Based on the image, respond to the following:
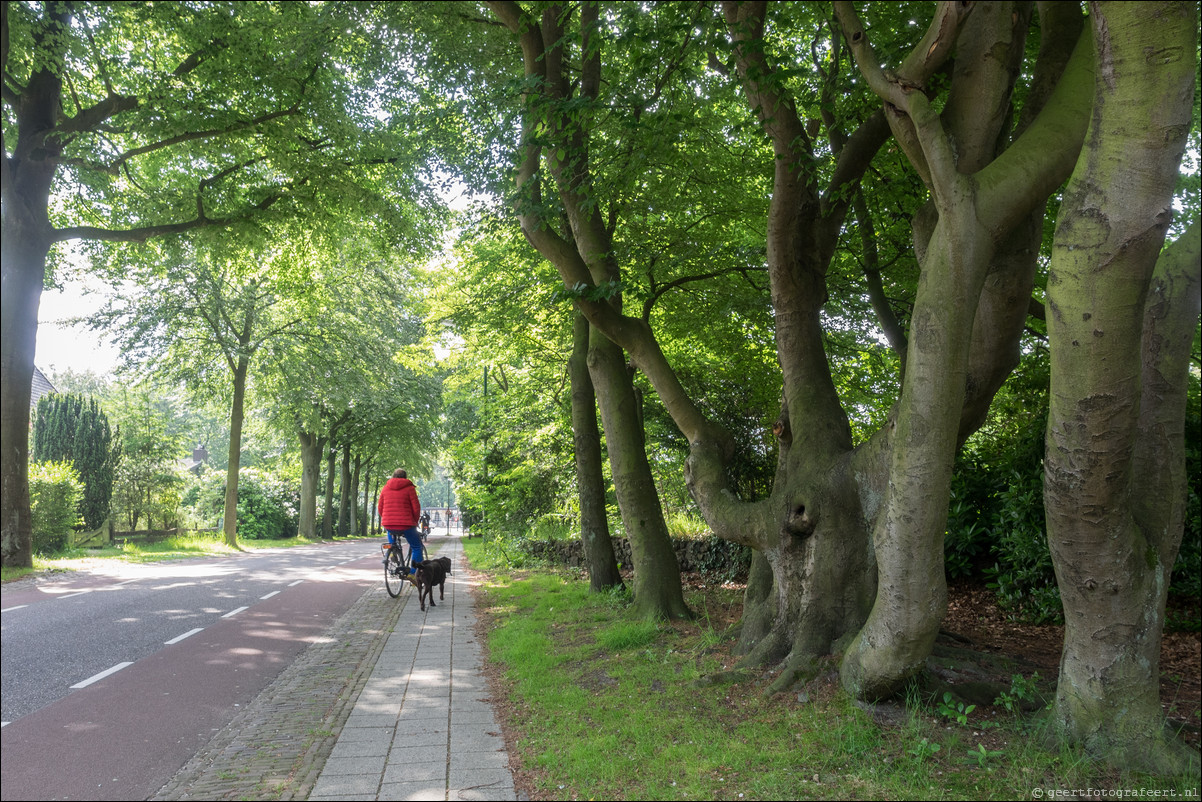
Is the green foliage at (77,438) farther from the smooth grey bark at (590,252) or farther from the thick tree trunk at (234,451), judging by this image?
the thick tree trunk at (234,451)

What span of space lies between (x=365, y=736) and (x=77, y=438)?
266 cm

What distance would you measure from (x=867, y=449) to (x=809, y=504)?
666 mm

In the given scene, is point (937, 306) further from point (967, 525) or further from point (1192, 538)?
point (967, 525)

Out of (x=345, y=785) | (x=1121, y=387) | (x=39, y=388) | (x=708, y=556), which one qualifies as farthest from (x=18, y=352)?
(x=708, y=556)

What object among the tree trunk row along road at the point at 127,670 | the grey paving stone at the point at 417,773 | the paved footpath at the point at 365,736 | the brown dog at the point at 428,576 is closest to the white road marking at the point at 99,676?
the tree trunk row along road at the point at 127,670

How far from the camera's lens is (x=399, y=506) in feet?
39.1

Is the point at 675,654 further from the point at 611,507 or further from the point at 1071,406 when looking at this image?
the point at 611,507

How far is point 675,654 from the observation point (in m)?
7.28

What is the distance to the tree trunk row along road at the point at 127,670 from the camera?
419cm

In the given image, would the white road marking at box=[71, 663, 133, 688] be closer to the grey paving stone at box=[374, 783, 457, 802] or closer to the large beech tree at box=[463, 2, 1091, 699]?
the grey paving stone at box=[374, 783, 457, 802]

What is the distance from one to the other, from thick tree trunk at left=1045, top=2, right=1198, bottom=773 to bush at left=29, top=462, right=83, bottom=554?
17.6 ft

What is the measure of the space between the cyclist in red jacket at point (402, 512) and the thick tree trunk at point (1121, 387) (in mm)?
9430

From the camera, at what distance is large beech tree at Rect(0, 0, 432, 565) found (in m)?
3.52

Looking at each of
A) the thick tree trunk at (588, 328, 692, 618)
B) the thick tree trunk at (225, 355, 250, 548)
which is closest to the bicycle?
the thick tree trunk at (588, 328, 692, 618)
